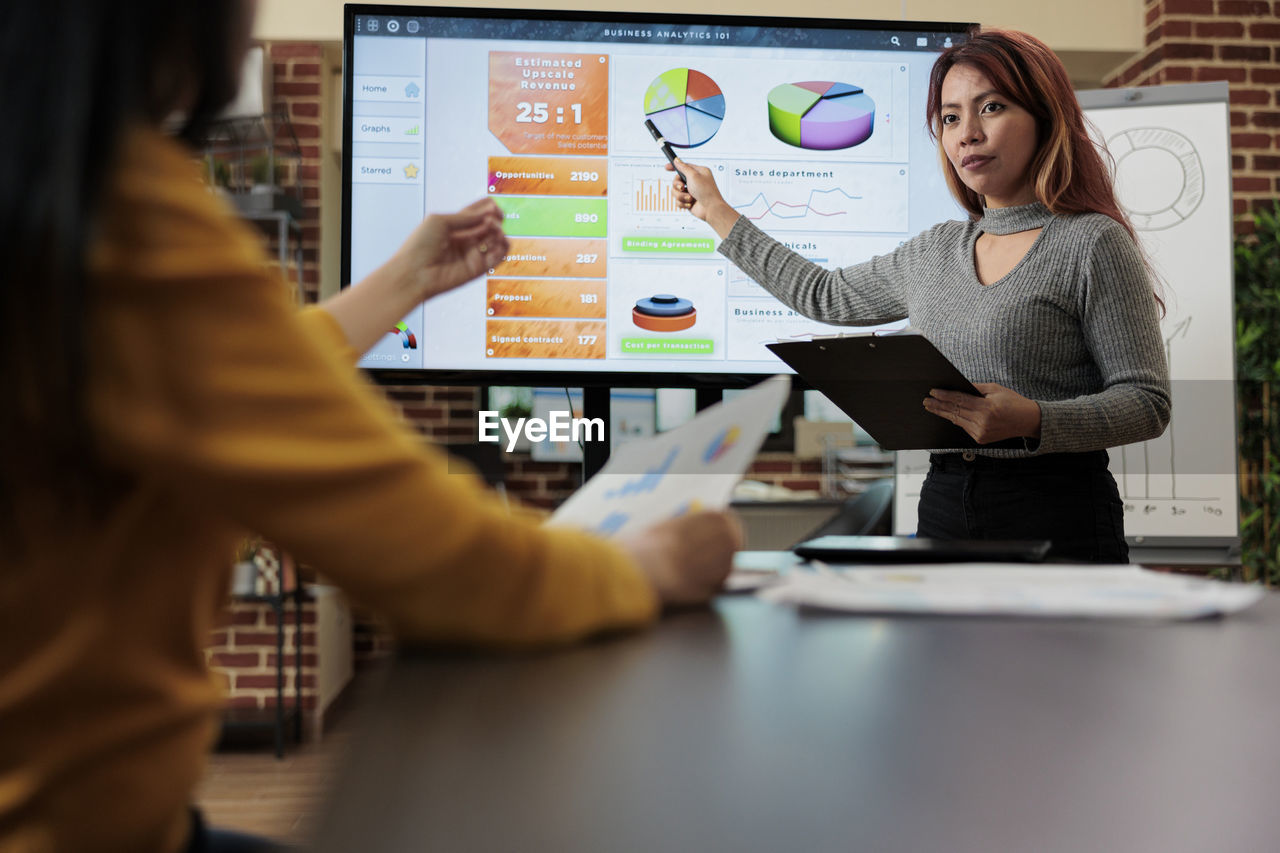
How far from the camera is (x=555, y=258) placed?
163 centimetres

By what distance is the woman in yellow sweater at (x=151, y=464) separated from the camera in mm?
371

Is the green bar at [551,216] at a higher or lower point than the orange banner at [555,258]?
higher

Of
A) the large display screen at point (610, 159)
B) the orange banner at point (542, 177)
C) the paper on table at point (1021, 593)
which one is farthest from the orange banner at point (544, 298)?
the paper on table at point (1021, 593)

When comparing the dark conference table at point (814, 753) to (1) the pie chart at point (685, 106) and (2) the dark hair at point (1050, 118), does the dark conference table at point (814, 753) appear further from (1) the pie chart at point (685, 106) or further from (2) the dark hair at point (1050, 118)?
(1) the pie chart at point (685, 106)

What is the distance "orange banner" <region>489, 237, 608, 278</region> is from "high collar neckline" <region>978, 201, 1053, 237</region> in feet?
2.09

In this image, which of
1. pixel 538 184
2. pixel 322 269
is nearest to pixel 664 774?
pixel 538 184

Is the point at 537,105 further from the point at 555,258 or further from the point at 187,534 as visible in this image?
the point at 187,534

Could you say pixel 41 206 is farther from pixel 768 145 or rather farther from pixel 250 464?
pixel 768 145

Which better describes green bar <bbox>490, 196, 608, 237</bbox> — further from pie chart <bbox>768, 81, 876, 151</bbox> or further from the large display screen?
pie chart <bbox>768, 81, 876, 151</bbox>

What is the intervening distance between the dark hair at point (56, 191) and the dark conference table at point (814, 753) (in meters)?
0.17

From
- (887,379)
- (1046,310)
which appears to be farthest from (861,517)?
(1046,310)

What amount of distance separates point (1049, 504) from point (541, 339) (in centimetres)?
84

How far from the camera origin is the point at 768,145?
167cm

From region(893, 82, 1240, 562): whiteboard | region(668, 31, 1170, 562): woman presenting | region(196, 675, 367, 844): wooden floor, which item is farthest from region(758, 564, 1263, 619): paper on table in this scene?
region(893, 82, 1240, 562): whiteboard
